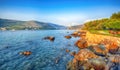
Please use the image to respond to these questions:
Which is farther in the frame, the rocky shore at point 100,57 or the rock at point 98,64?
the rocky shore at point 100,57

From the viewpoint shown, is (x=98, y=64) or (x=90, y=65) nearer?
(x=98, y=64)

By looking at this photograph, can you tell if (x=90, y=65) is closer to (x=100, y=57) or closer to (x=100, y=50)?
(x=100, y=57)

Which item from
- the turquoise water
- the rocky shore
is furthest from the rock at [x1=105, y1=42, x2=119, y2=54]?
the turquoise water

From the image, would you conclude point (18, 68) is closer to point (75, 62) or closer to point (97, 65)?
point (75, 62)

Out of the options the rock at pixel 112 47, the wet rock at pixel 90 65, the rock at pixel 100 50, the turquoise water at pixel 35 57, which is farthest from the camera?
the rock at pixel 112 47

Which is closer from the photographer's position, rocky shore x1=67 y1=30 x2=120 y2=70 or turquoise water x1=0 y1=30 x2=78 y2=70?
rocky shore x1=67 y1=30 x2=120 y2=70

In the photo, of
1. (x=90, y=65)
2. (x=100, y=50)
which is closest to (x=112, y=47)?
(x=100, y=50)

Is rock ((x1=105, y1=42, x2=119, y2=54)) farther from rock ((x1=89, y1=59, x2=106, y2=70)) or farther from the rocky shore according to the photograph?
rock ((x1=89, y1=59, x2=106, y2=70))

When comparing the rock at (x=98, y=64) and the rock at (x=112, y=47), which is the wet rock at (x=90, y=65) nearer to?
the rock at (x=98, y=64)

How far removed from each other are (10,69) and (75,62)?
15467 mm

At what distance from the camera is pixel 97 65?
25656 millimetres

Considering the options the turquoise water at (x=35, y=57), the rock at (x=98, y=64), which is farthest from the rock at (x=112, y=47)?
the rock at (x=98, y=64)

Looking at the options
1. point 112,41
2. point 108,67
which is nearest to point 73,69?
point 108,67

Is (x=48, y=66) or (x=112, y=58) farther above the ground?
(x=112, y=58)
